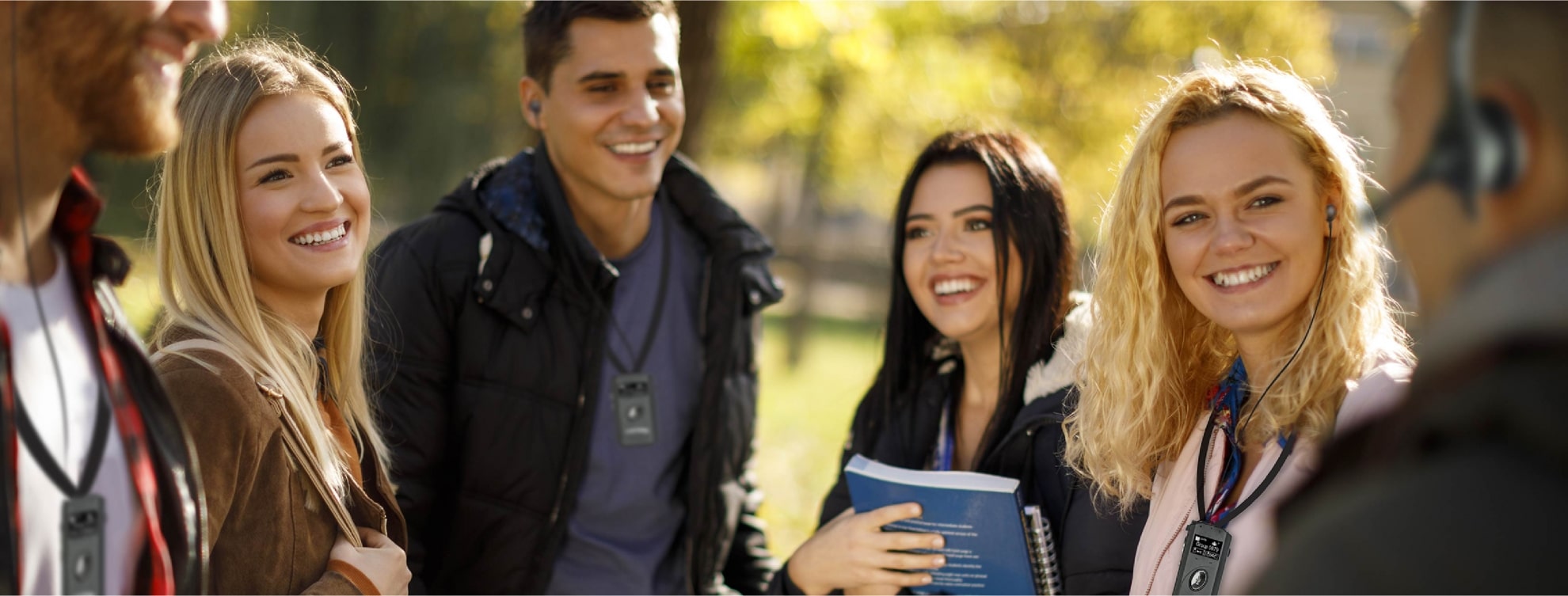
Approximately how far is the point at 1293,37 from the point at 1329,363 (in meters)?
11.2

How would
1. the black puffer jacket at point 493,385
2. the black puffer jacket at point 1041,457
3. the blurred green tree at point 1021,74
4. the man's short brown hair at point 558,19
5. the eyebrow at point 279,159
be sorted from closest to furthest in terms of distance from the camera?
the eyebrow at point 279,159
the black puffer jacket at point 1041,457
the black puffer jacket at point 493,385
the man's short brown hair at point 558,19
the blurred green tree at point 1021,74

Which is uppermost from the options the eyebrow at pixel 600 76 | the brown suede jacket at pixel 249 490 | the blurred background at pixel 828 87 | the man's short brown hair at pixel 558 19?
the blurred background at pixel 828 87

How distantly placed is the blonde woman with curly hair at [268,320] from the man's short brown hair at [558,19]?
1.35m

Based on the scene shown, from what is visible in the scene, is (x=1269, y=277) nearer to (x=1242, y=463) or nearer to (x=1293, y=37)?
(x=1242, y=463)

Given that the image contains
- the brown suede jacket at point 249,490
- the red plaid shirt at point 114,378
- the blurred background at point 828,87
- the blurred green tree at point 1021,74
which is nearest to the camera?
the red plaid shirt at point 114,378

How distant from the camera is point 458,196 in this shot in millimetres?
3428

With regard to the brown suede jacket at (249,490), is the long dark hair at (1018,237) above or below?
above

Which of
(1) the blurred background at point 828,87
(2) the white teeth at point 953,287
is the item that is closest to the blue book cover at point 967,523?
(2) the white teeth at point 953,287

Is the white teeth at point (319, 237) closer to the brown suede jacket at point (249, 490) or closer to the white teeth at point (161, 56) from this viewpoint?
the brown suede jacket at point (249, 490)

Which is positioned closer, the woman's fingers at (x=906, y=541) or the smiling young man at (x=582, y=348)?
the woman's fingers at (x=906, y=541)

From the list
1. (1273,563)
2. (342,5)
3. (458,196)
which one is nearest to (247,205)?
(458,196)

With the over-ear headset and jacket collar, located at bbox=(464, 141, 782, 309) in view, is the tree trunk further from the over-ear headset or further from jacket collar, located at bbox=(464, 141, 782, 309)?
the over-ear headset

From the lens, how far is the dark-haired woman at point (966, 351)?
9.21 ft

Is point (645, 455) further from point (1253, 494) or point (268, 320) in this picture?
point (1253, 494)
